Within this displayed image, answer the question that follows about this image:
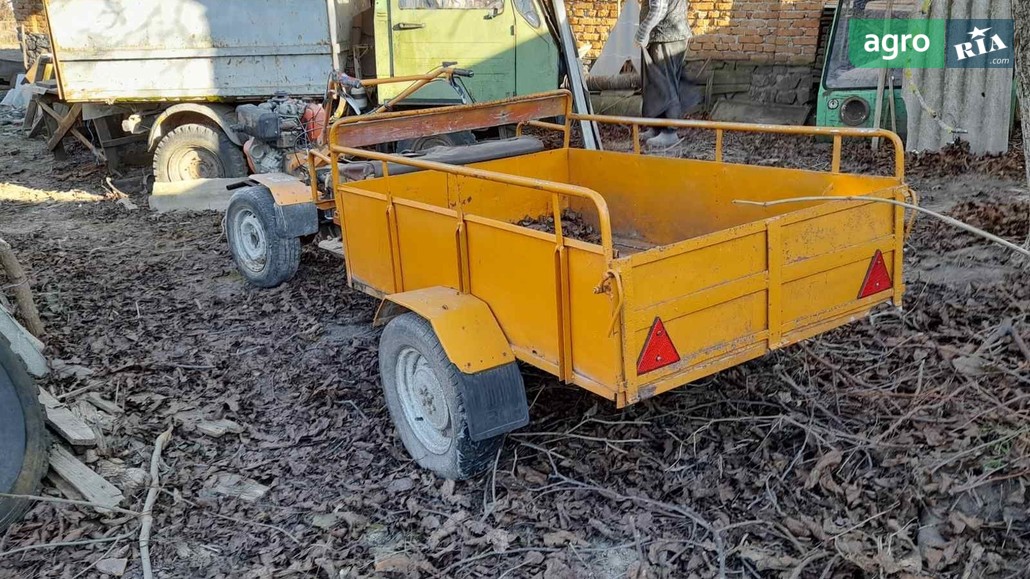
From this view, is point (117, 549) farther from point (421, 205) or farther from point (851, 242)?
point (851, 242)

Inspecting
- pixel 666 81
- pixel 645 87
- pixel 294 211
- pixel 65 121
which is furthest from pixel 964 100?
pixel 65 121

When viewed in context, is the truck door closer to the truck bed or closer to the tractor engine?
the tractor engine

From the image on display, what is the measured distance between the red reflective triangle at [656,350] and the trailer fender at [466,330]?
651 mm

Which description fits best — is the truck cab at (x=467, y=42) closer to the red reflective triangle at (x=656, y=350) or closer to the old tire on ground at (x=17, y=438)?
the old tire on ground at (x=17, y=438)

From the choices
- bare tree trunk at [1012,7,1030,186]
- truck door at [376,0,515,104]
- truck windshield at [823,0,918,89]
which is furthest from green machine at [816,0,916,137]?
bare tree trunk at [1012,7,1030,186]

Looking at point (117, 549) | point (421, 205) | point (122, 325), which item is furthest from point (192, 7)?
point (117, 549)

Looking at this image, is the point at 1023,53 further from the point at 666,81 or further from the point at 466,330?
the point at 666,81

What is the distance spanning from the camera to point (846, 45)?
9.60m

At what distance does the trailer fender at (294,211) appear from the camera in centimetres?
589

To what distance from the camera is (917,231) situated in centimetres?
620

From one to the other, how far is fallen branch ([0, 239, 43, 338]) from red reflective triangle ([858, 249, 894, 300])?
15.1 feet

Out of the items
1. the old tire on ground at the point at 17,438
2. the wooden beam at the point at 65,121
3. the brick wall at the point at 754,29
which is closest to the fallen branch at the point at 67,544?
the old tire on ground at the point at 17,438

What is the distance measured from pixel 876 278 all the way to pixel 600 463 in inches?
54.6

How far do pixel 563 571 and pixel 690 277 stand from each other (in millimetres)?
1121
